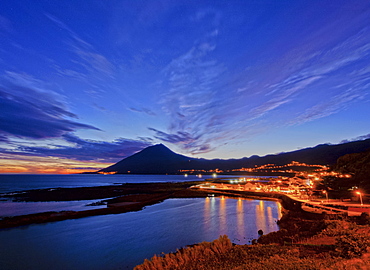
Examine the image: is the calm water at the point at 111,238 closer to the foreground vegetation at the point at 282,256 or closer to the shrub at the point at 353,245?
→ the foreground vegetation at the point at 282,256

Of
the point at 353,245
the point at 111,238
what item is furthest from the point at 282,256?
the point at 111,238

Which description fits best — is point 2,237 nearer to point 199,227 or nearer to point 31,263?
point 31,263

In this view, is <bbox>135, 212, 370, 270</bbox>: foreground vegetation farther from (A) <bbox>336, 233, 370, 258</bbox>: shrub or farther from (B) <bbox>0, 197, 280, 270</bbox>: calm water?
(B) <bbox>0, 197, 280, 270</bbox>: calm water

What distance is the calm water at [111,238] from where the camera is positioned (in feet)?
52.0

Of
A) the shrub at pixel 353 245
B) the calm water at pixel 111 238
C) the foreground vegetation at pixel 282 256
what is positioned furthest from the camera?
the calm water at pixel 111 238

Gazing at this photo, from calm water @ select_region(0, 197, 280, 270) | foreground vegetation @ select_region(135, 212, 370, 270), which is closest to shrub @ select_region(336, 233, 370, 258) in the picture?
foreground vegetation @ select_region(135, 212, 370, 270)

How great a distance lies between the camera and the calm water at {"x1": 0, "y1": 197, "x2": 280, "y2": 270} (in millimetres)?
15844

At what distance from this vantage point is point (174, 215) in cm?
3303

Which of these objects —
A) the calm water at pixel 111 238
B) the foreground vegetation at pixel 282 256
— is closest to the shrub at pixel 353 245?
the foreground vegetation at pixel 282 256

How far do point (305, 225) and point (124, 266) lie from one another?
1764 centimetres

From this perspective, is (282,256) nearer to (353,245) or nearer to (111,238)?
(353,245)

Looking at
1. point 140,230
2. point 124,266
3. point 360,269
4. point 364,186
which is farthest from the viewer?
point 364,186

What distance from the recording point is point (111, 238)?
21.2 meters

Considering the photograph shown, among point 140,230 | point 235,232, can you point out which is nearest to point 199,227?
point 235,232
